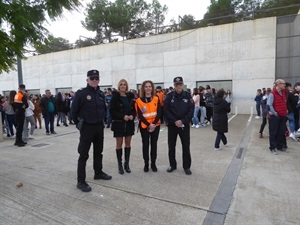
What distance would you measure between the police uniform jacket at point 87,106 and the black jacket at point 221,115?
3.63 m

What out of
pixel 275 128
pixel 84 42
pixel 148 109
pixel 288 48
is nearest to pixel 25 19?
pixel 148 109

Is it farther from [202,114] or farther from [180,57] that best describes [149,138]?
[180,57]

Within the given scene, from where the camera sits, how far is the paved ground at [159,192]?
9.78ft

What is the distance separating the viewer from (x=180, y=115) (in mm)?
4523

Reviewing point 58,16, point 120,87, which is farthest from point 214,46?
point 58,16

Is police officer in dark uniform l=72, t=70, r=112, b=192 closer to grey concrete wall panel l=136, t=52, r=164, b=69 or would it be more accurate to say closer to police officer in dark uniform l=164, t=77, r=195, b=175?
police officer in dark uniform l=164, t=77, r=195, b=175

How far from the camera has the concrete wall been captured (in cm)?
1508

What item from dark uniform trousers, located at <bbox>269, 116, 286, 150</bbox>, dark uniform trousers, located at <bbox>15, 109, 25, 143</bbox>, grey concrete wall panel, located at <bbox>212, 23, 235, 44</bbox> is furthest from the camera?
grey concrete wall panel, located at <bbox>212, 23, 235, 44</bbox>

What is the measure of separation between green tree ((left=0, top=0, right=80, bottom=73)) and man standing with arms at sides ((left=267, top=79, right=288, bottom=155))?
489 cm

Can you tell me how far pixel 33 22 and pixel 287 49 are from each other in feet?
50.2

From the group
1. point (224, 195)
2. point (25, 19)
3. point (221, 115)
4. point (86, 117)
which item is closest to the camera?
point (25, 19)

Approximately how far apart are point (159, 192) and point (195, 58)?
14.4 meters

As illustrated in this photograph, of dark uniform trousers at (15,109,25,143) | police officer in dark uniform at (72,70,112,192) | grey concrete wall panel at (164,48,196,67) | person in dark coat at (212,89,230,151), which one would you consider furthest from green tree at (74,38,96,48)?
police officer in dark uniform at (72,70,112,192)

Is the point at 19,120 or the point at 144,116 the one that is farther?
the point at 19,120
